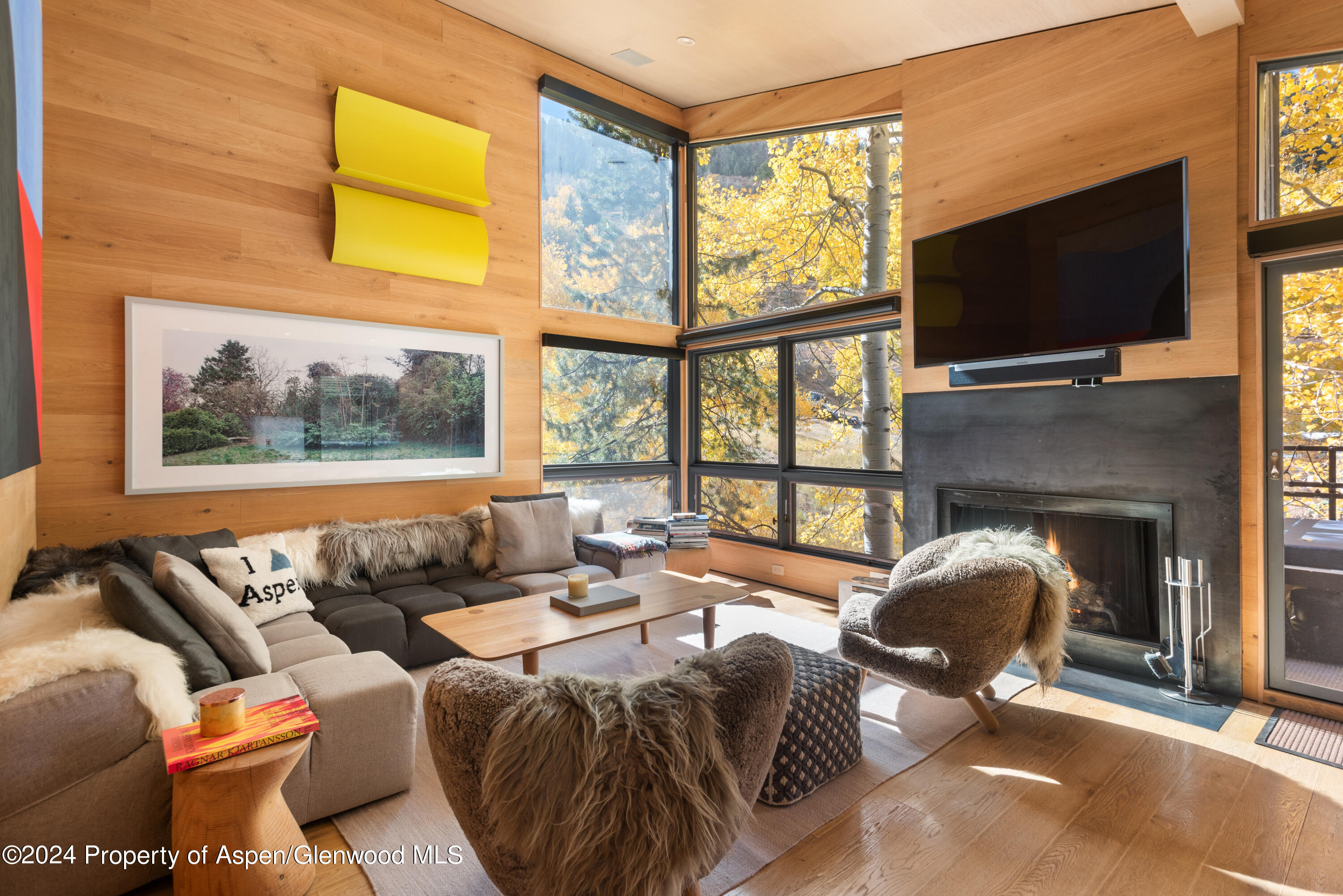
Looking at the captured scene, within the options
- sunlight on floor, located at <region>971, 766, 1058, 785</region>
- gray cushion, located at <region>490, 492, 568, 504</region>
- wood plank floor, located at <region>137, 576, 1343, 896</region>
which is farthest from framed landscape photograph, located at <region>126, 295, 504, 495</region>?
sunlight on floor, located at <region>971, 766, 1058, 785</region>

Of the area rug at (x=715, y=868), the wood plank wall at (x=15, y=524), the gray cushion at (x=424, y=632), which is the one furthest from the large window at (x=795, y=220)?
the wood plank wall at (x=15, y=524)

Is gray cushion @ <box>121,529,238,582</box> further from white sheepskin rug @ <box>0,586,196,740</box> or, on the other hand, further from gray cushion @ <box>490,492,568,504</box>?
gray cushion @ <box>490,492,568,504</box>

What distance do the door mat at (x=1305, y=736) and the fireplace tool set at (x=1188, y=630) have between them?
9.4 inches

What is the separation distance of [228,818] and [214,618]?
2.68 feet

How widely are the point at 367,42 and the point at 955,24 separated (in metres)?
3.53

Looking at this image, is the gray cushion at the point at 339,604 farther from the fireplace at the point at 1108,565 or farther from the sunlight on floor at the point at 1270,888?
the sunlight on floor at the point at 1270,888

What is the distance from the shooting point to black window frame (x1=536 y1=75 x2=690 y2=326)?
4695mm

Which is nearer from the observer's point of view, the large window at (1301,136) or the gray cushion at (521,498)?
the large window at (1301,136)

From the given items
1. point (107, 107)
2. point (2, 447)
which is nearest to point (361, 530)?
point (2, 447)

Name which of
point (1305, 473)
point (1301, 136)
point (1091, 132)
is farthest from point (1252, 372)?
point (1091, 132)

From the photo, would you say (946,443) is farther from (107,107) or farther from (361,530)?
(107,107)

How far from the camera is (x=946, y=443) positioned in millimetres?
3906

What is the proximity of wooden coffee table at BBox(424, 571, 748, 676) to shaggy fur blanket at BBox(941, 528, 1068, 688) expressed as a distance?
1.27m

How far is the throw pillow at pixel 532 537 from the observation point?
3.96m
